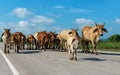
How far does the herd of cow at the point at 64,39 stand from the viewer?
2401 centimetres

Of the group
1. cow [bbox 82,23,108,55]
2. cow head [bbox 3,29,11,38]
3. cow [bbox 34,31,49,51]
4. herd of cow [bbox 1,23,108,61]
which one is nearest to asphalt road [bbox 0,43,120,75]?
herd of cow [bbox 1,23,108,61]

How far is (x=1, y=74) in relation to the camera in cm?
1541

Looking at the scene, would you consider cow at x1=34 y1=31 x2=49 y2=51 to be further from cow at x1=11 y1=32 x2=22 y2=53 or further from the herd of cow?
cow at x1=11 y1=32 x2=22 y2=53

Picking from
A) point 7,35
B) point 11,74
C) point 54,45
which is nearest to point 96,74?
point 11,74

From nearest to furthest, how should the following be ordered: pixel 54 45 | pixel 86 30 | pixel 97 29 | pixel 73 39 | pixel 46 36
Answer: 1. pixel 73 39
2. pixel 97 29
3. pixel 86 30
4. pixel 46 36
5. pixel 54 45

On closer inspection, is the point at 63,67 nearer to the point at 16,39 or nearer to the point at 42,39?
the point at 16,39

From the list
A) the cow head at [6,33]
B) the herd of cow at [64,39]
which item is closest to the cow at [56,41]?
the herd of cow at [64,39]

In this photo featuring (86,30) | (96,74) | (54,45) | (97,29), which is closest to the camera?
(96,74)

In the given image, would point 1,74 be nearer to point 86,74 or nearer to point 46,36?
point 86,74

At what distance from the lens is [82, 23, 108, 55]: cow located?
104 ft

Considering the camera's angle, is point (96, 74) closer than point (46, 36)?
Yes

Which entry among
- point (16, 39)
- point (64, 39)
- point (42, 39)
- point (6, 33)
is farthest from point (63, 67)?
point (42, 39)

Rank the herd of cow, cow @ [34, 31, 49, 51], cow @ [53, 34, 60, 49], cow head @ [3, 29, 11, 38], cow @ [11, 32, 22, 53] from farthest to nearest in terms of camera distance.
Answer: cow @ [53, 34, 60, 49] → cow @ [34, 31, 49, 51] → cow @ [11, 32, 22, 53] → cow head @ [3, 29, 11, 38] → the herd of cow

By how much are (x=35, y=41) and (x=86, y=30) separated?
12.3 meters
